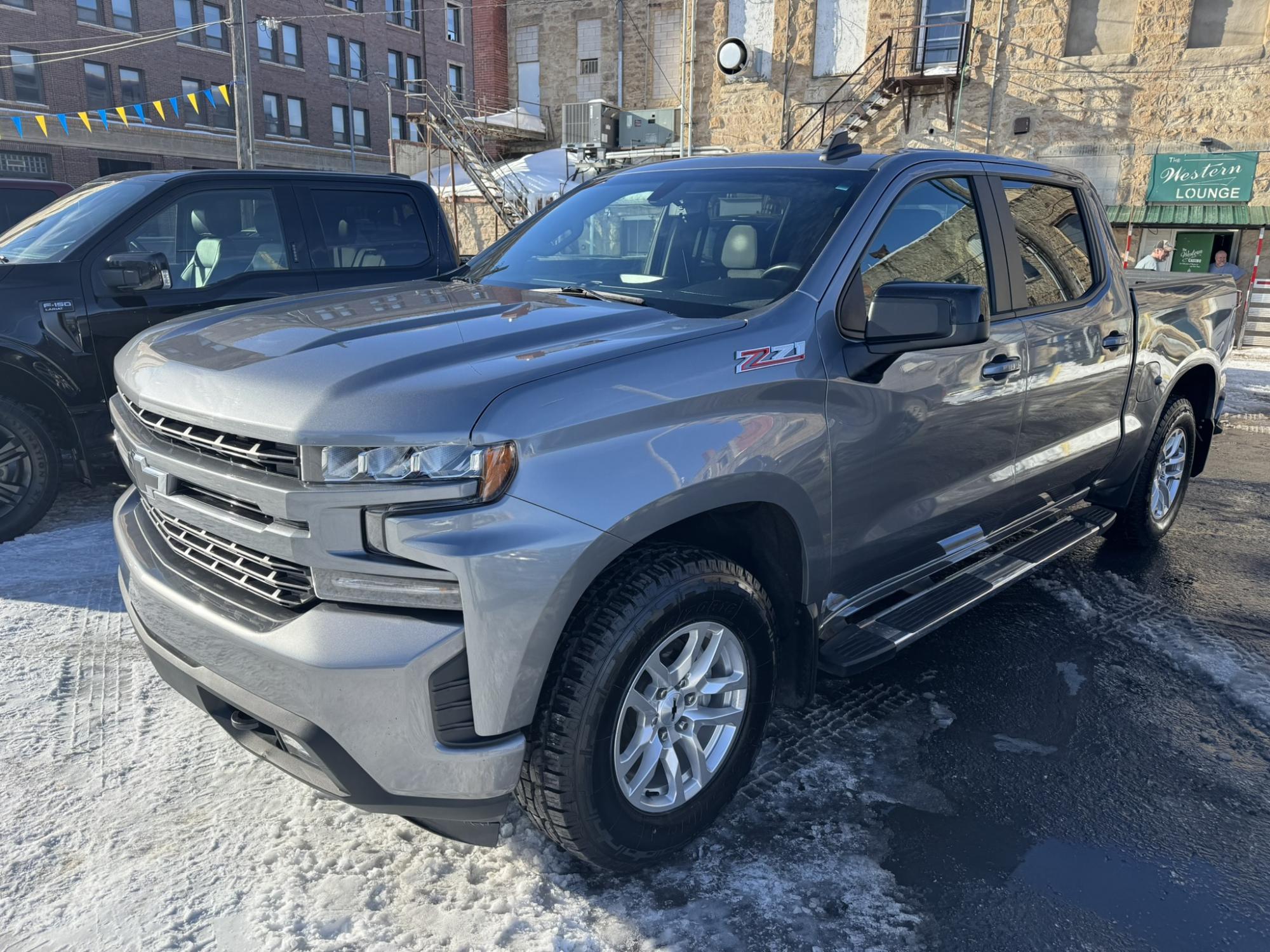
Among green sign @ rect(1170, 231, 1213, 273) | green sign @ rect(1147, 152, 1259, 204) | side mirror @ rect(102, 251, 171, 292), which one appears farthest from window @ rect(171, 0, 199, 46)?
side mirror @ rect(102, 251, 171, 292)

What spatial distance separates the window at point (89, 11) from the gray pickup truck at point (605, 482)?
40.6 meters

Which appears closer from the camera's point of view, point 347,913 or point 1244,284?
point 347,913

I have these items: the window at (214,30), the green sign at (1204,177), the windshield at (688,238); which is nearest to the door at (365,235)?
the windshield at (688,238)

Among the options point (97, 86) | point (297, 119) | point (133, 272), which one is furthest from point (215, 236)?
point (297, 119)

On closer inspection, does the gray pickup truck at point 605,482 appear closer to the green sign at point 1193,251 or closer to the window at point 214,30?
the green sign at point 1193,251

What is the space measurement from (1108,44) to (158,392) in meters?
22.3

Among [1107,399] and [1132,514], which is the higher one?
[1107,399]

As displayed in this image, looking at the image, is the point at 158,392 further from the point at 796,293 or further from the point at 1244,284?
the point at 1244,284

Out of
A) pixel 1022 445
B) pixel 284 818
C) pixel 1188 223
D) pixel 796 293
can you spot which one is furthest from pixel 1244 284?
pixel 284 818

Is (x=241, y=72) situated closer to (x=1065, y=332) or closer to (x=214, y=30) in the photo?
(x=1065, y=332)

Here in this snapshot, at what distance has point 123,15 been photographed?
36469 mm

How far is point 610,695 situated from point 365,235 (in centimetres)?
479

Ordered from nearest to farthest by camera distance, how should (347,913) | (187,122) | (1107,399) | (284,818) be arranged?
1. (347,913)
2. (284,818)
3. (1107,399)
4. (187,122)

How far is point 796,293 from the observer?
2814 mm
